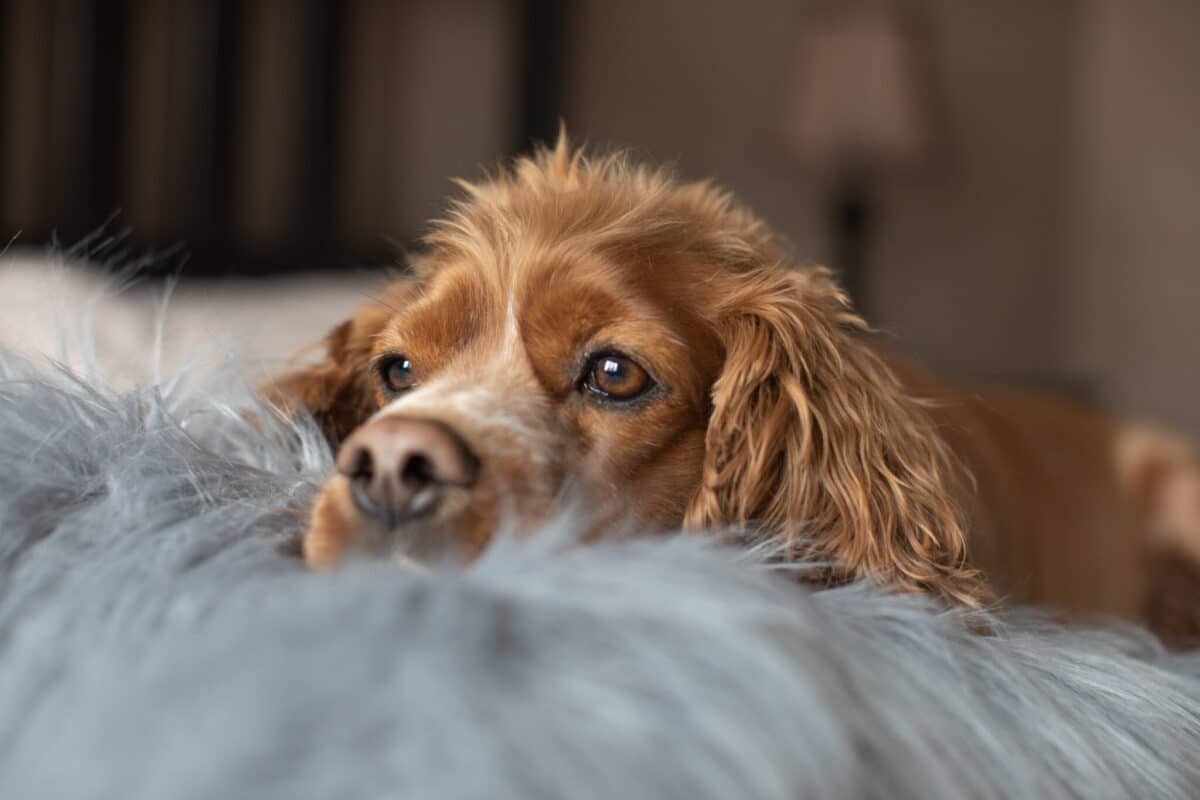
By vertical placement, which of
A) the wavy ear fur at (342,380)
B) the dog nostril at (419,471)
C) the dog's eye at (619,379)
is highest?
the dog's eye at (619,379)

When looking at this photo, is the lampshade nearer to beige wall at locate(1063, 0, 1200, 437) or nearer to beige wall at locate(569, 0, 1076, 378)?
beige wall at locate(569, 0, 1076, 378)

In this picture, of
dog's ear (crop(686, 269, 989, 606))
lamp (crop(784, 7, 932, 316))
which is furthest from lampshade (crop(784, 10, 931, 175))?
dog's ear (crop(686, 269, 989, 606))

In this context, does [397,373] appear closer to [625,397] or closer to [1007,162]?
[625,397]

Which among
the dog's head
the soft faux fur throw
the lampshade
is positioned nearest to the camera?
the soft faux fur throw

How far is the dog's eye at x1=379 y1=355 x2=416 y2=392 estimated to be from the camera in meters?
1.11

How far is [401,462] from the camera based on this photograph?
79cm

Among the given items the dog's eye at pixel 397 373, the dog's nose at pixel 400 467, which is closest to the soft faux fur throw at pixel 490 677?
the dog's nose at pixel 400 467

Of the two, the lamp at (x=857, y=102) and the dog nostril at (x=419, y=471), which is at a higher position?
the lamp at (x=857, y=102)

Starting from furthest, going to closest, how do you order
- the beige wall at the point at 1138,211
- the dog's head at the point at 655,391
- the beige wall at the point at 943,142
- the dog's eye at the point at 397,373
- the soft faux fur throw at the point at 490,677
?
the beige wall at the point at 1138,211 → the beige wall at the point at 943,142 → the dog's eye at the point at 397,373 → the dog's head at the point at 655,391 → the soft faux fur throw at the point at 490,677

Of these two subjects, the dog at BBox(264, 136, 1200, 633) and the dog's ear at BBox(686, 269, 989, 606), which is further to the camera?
the dog's ear at BBox(686, 269, 989, 606)

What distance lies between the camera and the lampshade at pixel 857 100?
151 inches

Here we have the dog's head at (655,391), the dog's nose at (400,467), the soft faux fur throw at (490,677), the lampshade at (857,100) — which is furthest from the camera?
the lampshade at (857,100)

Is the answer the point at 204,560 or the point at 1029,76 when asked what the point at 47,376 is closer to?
the point at 204,560

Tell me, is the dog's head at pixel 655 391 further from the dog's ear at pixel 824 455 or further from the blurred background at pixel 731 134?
the blurred background at pixel 731 134
